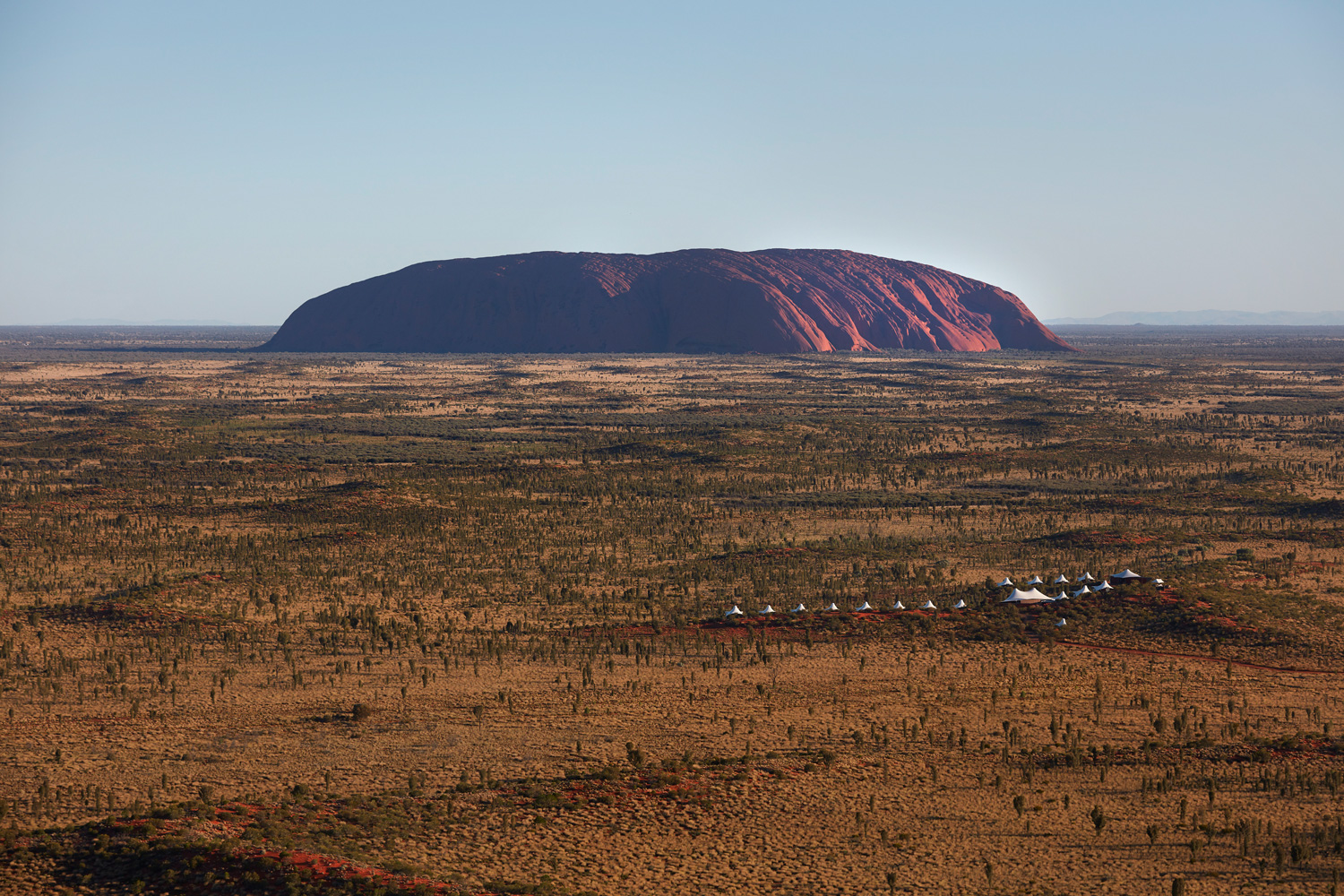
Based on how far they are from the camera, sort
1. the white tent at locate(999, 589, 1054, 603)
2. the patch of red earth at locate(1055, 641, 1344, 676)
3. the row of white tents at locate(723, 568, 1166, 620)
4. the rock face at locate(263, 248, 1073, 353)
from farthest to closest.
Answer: the rock face at locate(263, 248, 1073, 353), the white tent at locate(999, 589, 1054, 603), the row of white tents at locate(723, 568, 1166, 620), the patch of red earth at locate(1055, 641, 1344, 676)

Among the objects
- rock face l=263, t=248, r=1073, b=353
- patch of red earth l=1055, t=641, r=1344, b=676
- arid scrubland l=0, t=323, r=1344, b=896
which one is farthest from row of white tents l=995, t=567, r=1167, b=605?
rock face l=263, t=248, r=1073, b=353

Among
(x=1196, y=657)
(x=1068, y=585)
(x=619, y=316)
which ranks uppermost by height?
(x=619, y=316)

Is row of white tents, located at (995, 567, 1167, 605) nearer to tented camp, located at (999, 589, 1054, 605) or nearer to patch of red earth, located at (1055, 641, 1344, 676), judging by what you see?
tented camp, located at (999, 589, 1054, 605)

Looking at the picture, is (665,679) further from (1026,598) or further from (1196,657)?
(1196,657)

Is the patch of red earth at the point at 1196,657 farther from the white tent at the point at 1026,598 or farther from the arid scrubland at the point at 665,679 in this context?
the white tent at the point at 1026,598

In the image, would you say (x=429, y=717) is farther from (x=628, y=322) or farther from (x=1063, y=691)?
(x=628, y=322)

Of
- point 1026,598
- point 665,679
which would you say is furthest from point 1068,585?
point 665,679

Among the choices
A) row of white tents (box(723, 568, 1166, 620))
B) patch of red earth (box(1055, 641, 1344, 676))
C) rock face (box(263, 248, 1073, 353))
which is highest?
rock face (box(263, 248, 1073, 353))

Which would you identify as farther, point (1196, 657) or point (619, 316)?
point (619, 316)

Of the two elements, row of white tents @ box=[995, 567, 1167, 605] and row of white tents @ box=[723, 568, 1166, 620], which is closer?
row of white tents @ box=[723, 568, 1166, 620]

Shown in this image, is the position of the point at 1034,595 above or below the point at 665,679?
above
